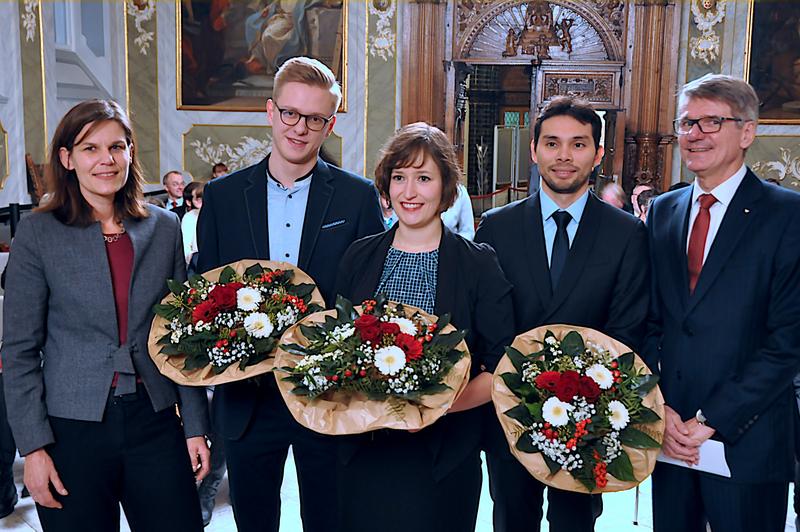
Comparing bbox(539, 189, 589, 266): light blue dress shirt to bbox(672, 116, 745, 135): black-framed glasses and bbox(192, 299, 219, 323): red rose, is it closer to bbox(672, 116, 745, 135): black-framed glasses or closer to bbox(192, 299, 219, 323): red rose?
bbox(672, 116, 745, 135): black-framed glasses

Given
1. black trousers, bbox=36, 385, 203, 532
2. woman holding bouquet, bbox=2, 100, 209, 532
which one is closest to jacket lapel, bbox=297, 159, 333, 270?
woman holding bouquet, bbox=2, 100, 209, 532

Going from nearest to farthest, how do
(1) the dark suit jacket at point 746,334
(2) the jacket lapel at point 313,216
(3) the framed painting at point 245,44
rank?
(1) the dark suit jacket at point 746,334 → (2) the jacket lapel at point 313,216 → (3) the framed painting at point 245,44

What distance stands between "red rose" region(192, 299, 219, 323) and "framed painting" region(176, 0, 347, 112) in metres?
9.52

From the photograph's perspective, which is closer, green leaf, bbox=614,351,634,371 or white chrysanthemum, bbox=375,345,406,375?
white chrysanthemum, bbox=375,345,406,375

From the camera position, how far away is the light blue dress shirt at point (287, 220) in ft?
9.70

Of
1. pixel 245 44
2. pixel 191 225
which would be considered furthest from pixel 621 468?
pixel 245 44

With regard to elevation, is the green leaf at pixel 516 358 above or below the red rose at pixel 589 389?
above

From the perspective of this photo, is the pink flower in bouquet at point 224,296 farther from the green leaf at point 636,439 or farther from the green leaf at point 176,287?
the green leaf at point 636,439

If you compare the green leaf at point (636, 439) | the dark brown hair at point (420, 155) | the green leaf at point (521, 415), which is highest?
the dark brown hair at point (420, 155)

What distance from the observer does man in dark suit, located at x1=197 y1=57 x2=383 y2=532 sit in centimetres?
281

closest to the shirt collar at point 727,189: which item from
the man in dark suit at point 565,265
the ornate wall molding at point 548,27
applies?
the man in dark suit at point 565,265

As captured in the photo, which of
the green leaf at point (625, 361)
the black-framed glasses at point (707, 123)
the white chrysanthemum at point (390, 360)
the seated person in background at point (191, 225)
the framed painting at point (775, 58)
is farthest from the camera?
the framed painting at point (775, 58)

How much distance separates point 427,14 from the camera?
11.6 metres

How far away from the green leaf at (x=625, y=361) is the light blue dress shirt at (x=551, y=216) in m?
0.53
